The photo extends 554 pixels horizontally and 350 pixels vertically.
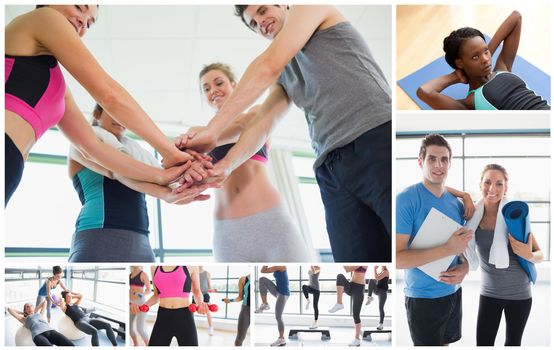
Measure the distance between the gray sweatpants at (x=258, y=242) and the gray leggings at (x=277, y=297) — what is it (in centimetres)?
9

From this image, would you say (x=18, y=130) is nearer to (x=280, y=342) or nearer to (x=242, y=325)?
(x=242, y=325)

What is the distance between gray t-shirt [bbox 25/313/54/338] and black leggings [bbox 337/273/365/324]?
1.12 m

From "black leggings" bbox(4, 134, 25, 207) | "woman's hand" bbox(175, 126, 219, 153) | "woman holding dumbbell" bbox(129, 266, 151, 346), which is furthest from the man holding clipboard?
"black leggings" bbox(4, 134, 25, 207)

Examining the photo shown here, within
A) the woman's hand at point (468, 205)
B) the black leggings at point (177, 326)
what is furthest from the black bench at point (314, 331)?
the woman's hand at point (468, 205)

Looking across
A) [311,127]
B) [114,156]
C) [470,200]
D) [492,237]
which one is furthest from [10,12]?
[492,237]

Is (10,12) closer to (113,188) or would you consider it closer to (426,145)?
(113,188)

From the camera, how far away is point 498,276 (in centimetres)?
189

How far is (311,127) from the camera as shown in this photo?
1888mm

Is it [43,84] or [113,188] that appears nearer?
[43,84]

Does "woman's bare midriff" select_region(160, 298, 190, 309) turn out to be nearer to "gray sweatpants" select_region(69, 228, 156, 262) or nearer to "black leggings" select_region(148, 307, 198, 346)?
"black leggings" select_region(148, 307, 198, 346)

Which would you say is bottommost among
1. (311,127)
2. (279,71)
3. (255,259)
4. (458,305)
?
(458,305)

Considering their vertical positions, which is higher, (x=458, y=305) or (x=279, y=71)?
(x=279, y=71)

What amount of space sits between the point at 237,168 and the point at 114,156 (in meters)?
0.47

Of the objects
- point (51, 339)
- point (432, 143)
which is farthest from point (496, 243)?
point (51, 339)
